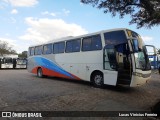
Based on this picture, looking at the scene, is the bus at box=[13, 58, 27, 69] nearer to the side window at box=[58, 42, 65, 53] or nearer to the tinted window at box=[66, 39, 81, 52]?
the side window at box=[58, 42, 65, 53]

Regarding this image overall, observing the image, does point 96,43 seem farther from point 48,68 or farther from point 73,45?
point 48,68

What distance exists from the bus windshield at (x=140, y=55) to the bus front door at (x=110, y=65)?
111 centimetres

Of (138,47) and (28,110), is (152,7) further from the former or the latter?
(28,110)

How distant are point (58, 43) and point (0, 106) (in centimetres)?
977

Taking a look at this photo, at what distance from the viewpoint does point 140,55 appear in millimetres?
11297

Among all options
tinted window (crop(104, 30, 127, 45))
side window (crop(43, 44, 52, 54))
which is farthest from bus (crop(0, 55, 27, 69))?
tinted window (crop(104, 30, 127, 45))

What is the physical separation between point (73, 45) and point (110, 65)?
3972 mm

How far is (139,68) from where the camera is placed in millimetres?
10969

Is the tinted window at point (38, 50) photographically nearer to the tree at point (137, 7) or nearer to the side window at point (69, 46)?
the side window at point (69, 46)

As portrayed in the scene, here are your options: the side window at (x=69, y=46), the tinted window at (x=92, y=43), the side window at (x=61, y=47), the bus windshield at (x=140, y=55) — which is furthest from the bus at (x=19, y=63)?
the bus windshield at (x=140, y=55)

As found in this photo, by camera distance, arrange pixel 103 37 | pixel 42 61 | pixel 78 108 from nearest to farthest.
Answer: pixel 78 108 → pixel 103 37 → pixel 42 61

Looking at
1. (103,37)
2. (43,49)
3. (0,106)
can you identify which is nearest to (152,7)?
(103,37)

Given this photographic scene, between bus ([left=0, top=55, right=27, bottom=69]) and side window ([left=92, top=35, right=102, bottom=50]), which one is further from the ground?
side window ([left=92, top=35, right=102, bottom=50])

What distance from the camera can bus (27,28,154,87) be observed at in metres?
11.0
